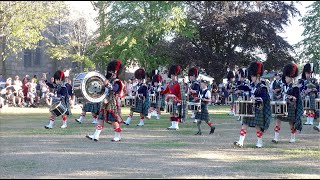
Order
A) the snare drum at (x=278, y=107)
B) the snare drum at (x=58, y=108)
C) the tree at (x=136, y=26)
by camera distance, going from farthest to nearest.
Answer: the tree at (x=136, y=26) → the snare drum at (x=58, y=108) → the snare drum at (x=278, y=107)

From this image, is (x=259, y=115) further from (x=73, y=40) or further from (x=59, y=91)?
(x=73, y=40)

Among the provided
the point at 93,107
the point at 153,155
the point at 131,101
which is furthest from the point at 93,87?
the point at 131,101

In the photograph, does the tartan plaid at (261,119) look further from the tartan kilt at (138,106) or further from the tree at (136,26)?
the tree at (136,26)

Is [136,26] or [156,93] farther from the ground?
[136,26]

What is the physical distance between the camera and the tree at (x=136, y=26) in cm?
3547

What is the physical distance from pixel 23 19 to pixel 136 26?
16.0 metres

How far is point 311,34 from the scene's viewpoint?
44.1 meters

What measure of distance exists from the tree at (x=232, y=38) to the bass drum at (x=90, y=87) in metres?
24.9

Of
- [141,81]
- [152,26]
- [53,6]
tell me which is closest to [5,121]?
[141,81]

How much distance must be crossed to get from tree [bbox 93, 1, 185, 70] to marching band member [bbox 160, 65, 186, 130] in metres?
21.0

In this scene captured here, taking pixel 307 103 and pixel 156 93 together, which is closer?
pixel 307 103

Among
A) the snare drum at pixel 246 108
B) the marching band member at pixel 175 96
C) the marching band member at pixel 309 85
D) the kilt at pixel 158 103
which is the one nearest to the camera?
the snare drum at pixel 246 108

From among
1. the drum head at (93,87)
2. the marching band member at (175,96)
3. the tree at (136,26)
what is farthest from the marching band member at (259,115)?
the tree at (136,26)

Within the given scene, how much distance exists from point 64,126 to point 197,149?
5.79 m
